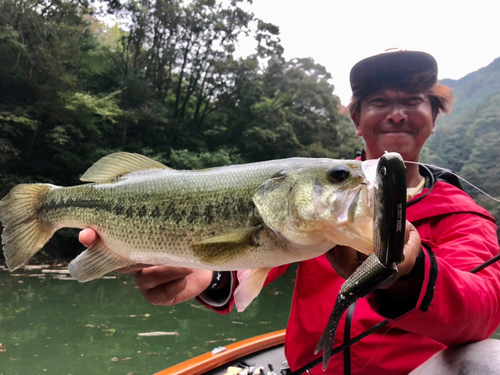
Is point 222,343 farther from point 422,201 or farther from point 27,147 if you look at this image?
point 27,147

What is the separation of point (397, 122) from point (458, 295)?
140 cm

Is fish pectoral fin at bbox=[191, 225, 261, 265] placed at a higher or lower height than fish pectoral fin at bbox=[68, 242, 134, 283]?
higher

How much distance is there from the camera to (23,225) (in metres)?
1.77

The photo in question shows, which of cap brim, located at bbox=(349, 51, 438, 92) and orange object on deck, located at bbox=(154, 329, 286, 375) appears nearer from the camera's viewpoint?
cap brim, located at bbox=(349, 51, 438, 92)

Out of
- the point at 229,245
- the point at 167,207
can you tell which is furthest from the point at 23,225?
the point at 229,245

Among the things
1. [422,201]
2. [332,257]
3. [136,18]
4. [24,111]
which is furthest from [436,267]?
[136,18]

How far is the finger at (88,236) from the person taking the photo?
1.59m

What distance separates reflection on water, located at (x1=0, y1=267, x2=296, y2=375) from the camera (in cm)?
516

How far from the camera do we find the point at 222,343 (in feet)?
20.7

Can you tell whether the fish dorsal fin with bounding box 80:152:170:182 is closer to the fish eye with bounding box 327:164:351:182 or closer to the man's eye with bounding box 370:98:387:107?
the fish eye with bounding box 327:164:351:182

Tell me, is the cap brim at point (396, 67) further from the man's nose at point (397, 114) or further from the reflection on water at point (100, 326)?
the reflection on water at point (100, 326)

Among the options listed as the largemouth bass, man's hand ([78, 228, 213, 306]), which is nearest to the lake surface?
man's hand ([78, 228, 213, 306])

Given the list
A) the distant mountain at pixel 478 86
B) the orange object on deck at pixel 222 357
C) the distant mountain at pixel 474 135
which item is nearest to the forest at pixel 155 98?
the distant mountain at pixel 474 135

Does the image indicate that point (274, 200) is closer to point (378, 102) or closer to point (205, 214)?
point (205, 214)
